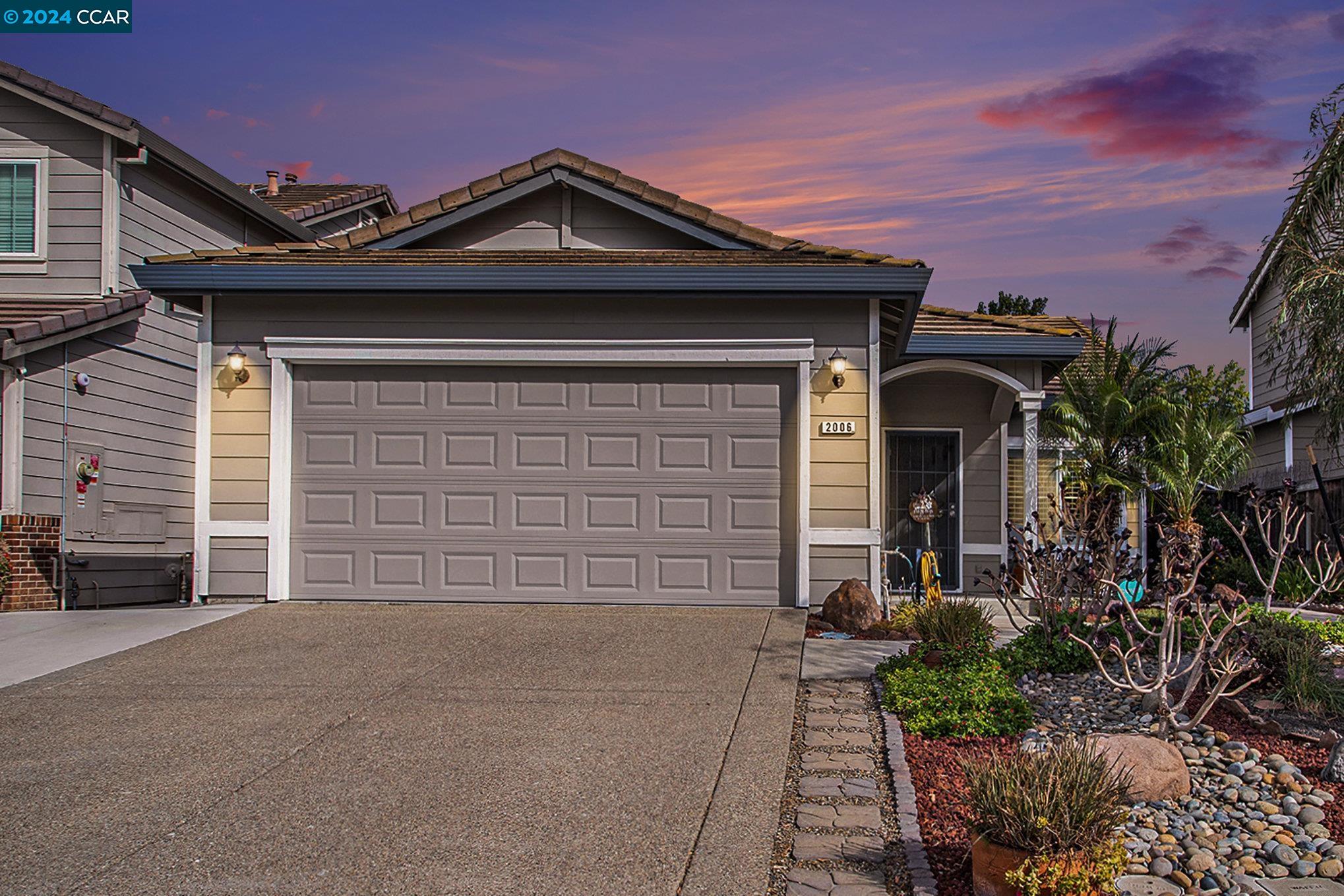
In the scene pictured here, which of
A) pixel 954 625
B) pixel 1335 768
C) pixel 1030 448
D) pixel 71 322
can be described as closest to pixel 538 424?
pixel 954 625

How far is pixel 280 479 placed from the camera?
10.5 m

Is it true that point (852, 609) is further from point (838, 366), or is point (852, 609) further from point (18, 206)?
point (18, 206)

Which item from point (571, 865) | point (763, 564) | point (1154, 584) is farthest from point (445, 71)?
point (571, 865)

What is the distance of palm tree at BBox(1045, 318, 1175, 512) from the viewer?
47.8ft

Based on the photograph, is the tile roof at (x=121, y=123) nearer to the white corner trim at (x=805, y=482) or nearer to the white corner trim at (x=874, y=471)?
the white corner trim at (x=805, y=482)

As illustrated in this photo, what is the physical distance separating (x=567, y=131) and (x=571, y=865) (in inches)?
382

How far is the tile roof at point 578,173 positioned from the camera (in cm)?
1109

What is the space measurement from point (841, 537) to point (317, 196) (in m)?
14.9

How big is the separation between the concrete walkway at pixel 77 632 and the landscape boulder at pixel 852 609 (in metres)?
5.18

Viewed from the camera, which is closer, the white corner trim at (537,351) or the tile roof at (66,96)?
the white corner trim at (537,351)

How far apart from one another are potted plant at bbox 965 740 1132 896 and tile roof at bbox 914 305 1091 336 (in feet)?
32.6

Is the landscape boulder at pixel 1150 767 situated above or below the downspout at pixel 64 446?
below

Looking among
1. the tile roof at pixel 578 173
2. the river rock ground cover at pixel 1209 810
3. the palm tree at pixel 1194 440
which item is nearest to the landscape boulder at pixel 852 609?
the river rock ground cover at pixel 1209 810

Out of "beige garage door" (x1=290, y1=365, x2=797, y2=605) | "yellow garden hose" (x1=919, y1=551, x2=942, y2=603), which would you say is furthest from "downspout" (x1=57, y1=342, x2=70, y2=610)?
"yellow garden hose" (x1=919, y1=551, x2=942, y2=603)
